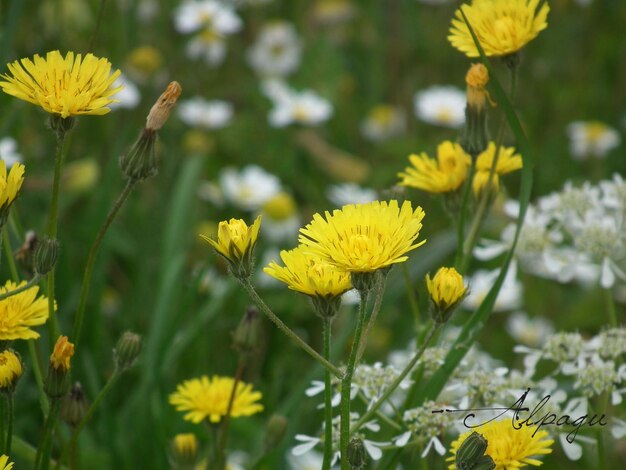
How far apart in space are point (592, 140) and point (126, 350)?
7.30 ft

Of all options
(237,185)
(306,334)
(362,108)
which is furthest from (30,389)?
(362,108)

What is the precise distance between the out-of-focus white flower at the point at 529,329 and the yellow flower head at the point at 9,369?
1.56 metres

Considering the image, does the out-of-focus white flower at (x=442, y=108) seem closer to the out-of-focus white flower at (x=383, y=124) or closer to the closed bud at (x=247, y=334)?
the out-of-focus white flower at (x=383, y=124)

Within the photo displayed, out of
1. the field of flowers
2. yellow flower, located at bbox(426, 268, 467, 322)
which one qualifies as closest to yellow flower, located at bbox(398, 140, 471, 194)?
the field of flowers

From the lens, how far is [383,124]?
3.18 meters

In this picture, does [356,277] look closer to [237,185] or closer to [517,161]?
[517,161]

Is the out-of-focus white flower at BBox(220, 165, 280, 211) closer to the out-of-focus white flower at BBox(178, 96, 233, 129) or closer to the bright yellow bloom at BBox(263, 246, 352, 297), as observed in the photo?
the out-of-focus white flower at BBox(178, 96, 233, 129)

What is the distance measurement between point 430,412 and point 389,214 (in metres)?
0.26

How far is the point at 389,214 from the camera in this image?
0.89 meters

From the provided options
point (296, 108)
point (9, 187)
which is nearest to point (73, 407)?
point (9, 187)

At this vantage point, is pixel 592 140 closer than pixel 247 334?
No

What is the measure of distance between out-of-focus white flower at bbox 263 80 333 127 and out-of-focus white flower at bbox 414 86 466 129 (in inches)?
11.6

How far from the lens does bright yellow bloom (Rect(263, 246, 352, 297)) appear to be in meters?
0.89

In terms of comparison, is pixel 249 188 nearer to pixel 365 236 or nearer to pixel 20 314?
pixel 20 314
